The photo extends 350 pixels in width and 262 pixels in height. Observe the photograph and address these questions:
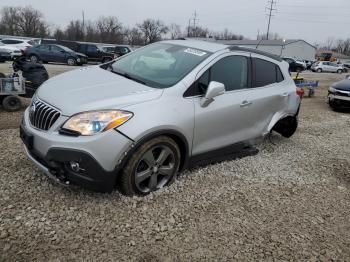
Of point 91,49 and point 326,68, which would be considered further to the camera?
point 326,68

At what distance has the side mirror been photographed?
4.16 metres

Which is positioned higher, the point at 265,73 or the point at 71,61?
the point at 265,73

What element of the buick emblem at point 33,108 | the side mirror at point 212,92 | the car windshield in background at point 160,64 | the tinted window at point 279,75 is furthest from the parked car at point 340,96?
the buick emblem at point 33,108

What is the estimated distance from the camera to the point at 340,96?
11.4 m

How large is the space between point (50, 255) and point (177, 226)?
122 centimetres

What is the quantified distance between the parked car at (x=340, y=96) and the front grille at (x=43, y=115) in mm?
9974

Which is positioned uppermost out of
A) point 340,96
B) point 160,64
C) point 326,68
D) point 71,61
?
point 160,64

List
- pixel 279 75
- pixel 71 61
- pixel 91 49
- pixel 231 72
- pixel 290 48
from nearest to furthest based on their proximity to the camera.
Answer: pixel 231 72 → pixel 279 75 → pixel 71 61 → pixel 91 49 → pixel 290 48

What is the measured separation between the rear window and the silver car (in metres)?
0.02

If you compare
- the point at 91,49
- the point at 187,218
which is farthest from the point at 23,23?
the point at 187,218

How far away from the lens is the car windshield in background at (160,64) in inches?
169

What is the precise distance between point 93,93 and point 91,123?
44cm

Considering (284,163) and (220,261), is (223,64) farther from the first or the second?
(220,261)

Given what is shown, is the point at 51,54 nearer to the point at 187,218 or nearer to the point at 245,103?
the point at 245,103
